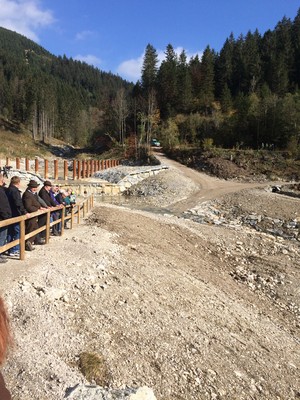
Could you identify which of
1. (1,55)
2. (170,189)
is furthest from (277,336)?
(1,55)

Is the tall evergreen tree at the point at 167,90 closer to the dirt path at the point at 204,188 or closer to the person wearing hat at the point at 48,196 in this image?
the dirt path at the point at 204,188

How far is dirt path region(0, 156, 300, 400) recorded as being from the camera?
489cm

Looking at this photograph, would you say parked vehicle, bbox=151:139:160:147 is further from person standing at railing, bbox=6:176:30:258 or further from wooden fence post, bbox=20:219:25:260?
wooden fence post, bbox=20:219:25:260

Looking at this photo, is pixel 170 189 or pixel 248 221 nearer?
pixel 248 221

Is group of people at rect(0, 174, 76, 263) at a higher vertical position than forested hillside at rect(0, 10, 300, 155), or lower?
lower

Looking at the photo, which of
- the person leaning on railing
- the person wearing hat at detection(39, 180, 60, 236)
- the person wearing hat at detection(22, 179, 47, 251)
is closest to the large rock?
the person leaning on railing

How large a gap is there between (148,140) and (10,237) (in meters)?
37.1

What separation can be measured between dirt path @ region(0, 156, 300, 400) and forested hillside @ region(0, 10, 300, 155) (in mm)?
26507

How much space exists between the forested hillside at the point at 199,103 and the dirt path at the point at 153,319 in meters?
26.5

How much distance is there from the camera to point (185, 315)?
710 centimetres

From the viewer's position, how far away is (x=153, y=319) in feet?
21.6

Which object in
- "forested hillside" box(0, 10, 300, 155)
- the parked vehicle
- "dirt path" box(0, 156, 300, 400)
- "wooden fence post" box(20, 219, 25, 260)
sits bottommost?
"dirt path" box(0, 156, 300, 400)

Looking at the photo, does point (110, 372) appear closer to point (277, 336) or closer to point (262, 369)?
point (262, 369)

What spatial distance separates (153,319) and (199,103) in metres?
60.8
